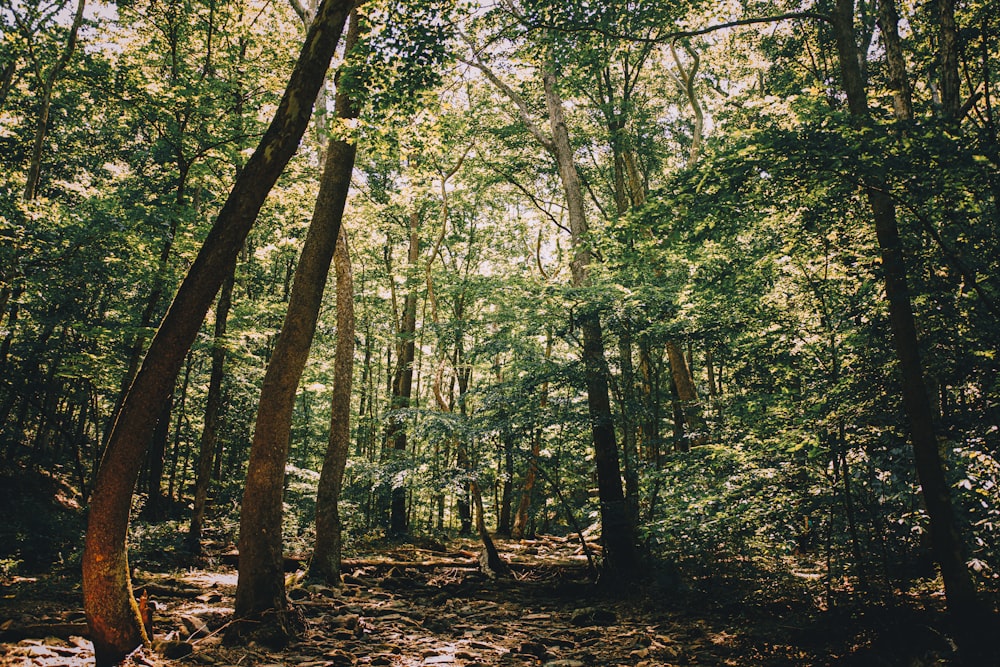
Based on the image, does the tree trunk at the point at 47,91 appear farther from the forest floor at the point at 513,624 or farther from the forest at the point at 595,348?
the forest floor at the point at 513,624

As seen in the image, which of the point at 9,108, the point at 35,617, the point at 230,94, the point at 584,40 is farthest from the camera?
the point at 9,108

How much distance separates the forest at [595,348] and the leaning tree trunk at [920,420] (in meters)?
0.03

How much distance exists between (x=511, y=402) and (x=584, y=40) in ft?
19.8

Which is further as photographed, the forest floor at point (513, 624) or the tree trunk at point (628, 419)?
the tree trunk at point (628, 419)

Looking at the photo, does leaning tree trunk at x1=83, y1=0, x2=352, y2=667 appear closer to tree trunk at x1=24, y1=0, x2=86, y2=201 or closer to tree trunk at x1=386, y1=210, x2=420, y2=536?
tree trunk at x1=24, y1=0, x2=86, y2=201

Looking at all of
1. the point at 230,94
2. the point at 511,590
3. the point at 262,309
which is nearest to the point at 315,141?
the point at 230,94

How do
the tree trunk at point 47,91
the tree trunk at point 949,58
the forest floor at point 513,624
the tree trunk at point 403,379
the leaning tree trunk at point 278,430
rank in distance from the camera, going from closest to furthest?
the forest floor at point 513,624 → the tree trunk at point 949,58 → the leaning tree trunk at point 278,430 → the tree trunk at point 47,91 → the tree trunk at point 403,379

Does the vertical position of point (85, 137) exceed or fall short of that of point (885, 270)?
it exceeds it

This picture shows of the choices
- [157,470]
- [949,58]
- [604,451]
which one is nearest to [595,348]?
[604,451]

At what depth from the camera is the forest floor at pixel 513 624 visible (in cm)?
465

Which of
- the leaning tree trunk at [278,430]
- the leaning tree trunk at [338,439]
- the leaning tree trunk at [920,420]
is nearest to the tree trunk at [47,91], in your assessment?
the leaning tree trunk at [338,439]

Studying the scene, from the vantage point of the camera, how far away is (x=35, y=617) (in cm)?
550

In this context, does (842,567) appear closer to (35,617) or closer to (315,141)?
(35,617)

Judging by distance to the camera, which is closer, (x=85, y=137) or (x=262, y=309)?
(x=262, y=309)
